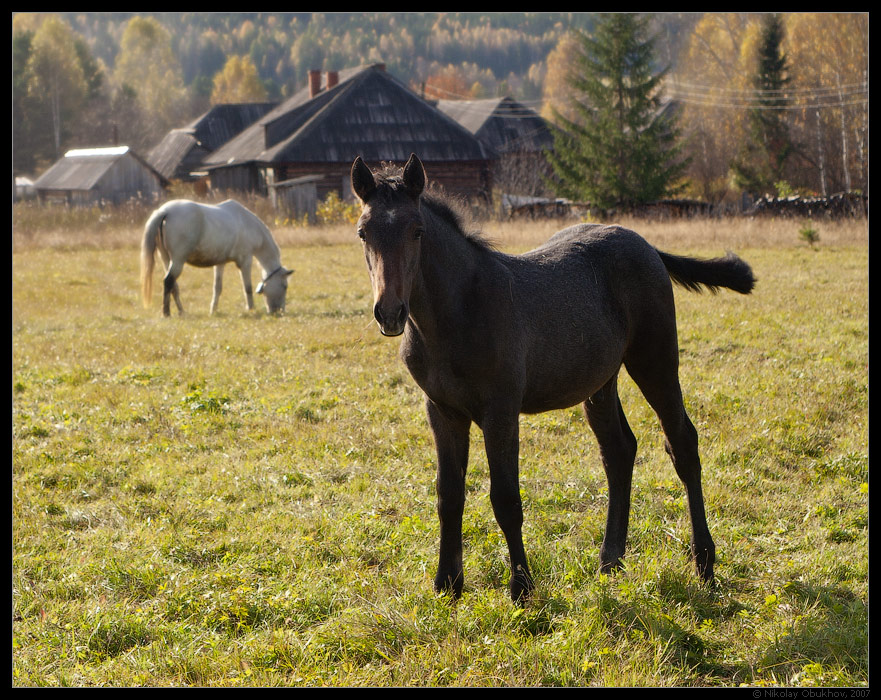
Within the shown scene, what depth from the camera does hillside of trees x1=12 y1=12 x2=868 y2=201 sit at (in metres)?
40.8

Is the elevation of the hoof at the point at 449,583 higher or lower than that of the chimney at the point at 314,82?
lower

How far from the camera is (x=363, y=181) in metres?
3.54

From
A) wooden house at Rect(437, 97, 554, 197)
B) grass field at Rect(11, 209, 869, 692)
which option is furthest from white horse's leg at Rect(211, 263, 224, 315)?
wooden house at Rect(437, 97, 554, 197)

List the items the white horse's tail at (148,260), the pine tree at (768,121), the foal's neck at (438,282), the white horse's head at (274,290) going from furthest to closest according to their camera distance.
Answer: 1. the pine tree at (768,121)
2. the white horse's head at (274,290)
3. the white horse's tail at (148,260)
4. the foal's neck at (438,282)

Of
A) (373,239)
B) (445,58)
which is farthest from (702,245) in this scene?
(445,58)

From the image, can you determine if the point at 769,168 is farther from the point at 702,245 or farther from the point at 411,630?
the point at 411,630

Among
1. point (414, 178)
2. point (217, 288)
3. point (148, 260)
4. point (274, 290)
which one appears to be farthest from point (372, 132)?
point (414, 178)

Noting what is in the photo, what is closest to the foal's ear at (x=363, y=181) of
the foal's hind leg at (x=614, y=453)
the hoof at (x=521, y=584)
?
the foal's hind leg at (x=614, y=453)

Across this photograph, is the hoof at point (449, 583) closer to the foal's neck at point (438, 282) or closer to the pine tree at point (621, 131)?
the foal's neck at point (438, 282)

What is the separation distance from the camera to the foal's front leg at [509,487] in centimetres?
379

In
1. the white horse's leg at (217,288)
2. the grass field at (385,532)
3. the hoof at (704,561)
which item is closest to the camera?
the grass field at (385,532)

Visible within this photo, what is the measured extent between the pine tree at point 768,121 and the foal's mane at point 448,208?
40.2 meters

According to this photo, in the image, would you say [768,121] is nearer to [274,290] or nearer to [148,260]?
[274,290]
